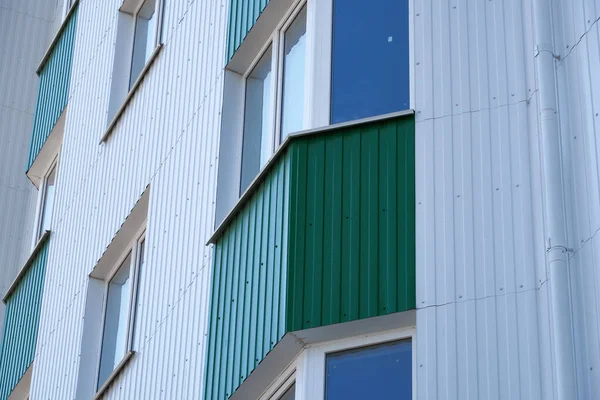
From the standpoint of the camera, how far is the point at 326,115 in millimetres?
11594

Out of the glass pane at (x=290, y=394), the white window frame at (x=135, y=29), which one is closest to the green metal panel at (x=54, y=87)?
the white window frame at (x=135, y=29)

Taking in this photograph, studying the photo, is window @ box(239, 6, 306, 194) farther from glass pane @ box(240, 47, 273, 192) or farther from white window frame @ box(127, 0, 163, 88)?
white window frame @ box(127, 0, 163, 88)

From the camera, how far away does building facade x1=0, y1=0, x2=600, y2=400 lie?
9.66 metres

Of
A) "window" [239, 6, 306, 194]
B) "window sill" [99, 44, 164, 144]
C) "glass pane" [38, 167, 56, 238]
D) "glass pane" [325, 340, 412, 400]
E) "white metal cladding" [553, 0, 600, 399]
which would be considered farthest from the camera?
"glass pane" [38, 167, 56, 238]

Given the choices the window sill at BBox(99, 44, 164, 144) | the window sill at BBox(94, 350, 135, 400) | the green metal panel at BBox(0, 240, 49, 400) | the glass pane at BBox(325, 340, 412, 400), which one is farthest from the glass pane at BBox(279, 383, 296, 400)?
the green metal panel at BBox(0, 240, 49, 400)

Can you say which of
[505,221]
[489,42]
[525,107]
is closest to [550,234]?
[505,221]

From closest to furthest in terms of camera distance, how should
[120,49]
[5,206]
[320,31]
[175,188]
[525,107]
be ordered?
[525,107] → [320,31] → [175,188] → [120,49] → [5,206]

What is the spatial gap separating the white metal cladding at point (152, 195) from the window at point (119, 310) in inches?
12.9

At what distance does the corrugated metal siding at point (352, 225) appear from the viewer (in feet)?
33.9

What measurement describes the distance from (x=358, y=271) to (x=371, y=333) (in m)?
0.49

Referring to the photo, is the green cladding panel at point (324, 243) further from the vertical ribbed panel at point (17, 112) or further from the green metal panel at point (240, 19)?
the vertical ribbed panel at point (17, 112)

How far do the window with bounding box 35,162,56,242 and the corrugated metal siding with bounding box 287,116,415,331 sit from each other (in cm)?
980

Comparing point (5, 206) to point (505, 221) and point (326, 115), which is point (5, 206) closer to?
point (326, 115)

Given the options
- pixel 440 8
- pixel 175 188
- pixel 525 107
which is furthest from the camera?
pixel 175 188
